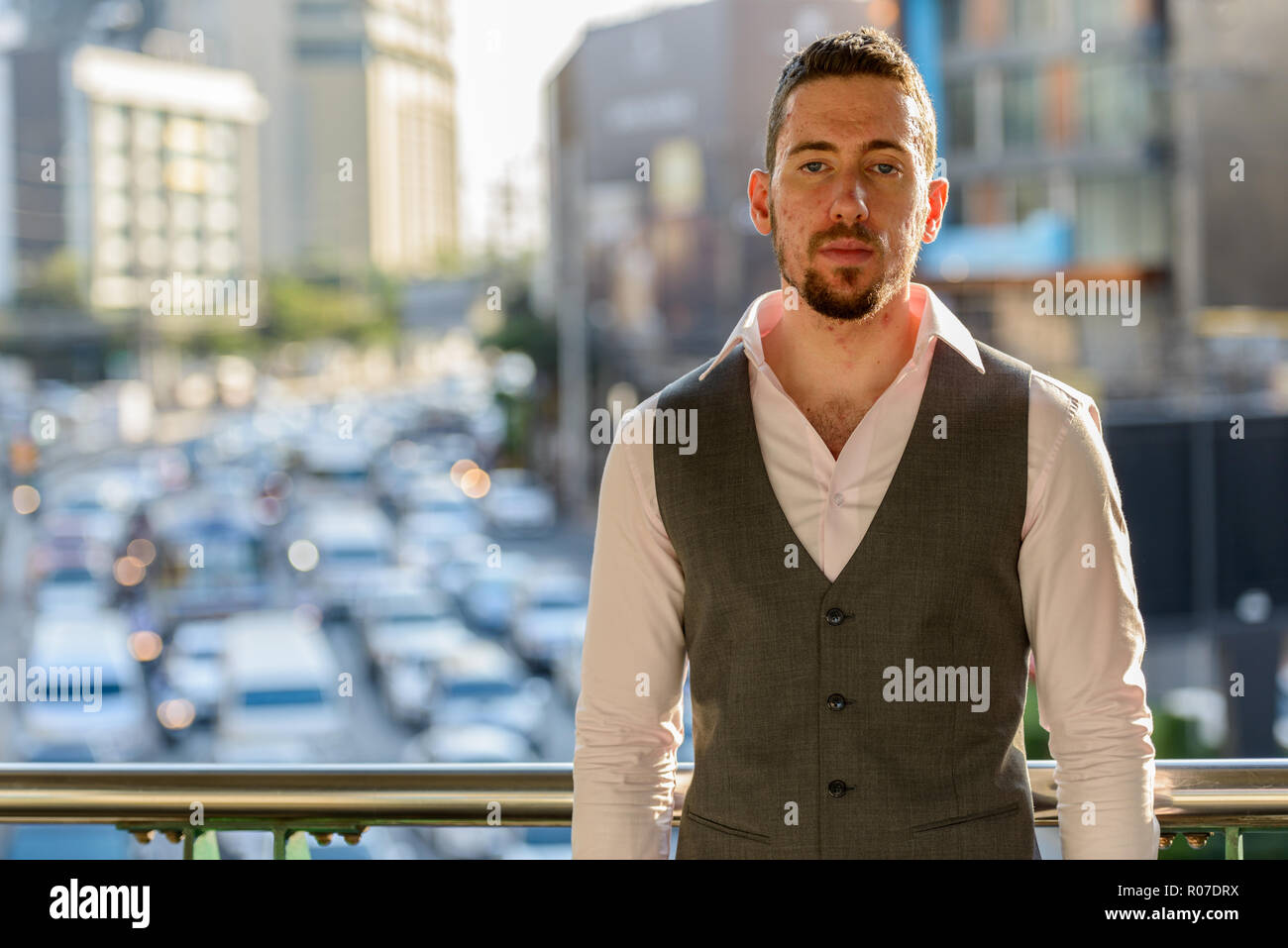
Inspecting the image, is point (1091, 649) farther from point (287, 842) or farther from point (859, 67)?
point (287, 842)

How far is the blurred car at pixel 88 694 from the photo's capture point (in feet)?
42.5

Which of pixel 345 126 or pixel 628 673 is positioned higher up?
pixel 345 126

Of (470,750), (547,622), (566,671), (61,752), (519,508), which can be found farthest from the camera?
(519,508)

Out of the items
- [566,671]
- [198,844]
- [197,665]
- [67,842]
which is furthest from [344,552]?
[198,844]

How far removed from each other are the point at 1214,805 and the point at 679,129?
22179mm

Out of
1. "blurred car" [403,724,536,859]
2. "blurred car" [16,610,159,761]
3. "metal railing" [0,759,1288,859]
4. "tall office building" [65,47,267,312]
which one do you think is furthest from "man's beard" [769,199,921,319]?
"tall office building" [65,47,267,312]

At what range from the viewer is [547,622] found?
1781 cm

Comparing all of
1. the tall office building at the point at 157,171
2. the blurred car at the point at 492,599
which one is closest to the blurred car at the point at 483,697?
the blurred car at the point at 492,599

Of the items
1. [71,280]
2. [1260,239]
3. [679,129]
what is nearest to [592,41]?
[679,129]

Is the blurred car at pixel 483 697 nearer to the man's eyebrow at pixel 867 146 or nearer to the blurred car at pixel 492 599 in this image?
the blurred car at pixel 492 599

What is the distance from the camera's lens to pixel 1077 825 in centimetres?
114

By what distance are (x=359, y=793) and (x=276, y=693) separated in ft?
41.8
